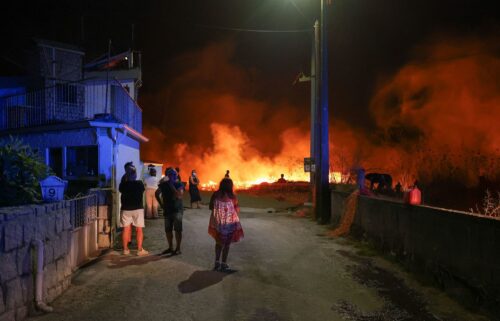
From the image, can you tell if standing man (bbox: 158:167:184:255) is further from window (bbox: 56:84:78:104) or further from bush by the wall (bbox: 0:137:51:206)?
window (bbox: 56:84:78:104)

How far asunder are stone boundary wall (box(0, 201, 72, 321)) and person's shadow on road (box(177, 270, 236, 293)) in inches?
67.9

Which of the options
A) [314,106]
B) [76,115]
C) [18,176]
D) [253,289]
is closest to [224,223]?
[253,289]

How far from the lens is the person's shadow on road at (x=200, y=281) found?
6605 mm

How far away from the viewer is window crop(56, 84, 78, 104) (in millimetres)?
16781

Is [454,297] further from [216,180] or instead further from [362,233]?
[216,180]

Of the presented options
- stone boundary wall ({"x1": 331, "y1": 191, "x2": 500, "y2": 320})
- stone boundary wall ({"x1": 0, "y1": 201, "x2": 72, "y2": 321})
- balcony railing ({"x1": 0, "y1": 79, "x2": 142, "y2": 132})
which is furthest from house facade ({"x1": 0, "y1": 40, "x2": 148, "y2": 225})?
stone boundary wall ({"x1": 331, "y1": 191, "x2": 500, "y2": 320})

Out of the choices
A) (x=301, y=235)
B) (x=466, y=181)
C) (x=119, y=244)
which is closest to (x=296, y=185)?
(x=466, y=181)

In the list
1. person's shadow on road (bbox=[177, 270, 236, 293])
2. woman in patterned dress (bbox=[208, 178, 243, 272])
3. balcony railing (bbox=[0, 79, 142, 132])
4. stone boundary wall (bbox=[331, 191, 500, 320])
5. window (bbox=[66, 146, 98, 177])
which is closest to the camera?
stone boundary wall (bbox=[331, 191, 500, 320])

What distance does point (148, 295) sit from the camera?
6238 mm

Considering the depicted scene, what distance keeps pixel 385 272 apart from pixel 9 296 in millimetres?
5881

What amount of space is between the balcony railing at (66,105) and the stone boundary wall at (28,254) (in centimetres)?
853

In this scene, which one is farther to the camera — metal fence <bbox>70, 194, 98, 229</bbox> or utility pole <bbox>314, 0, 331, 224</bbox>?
utility pole <bbox>314, 0, 331, 224</bbox>

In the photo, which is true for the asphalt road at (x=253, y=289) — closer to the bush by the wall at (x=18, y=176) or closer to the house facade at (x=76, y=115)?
the bush by the wall at (x=18, y=176)

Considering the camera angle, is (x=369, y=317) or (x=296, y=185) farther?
(x=296, y=185)
